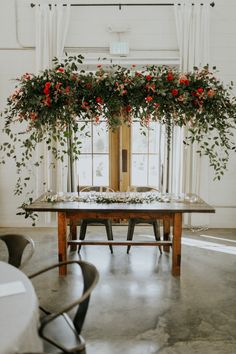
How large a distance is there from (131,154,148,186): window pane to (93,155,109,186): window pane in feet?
1.40

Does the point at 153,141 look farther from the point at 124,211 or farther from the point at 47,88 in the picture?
the point at 47,88

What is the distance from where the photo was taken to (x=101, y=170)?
596 cm

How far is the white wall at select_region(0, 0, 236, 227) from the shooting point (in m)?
5.42

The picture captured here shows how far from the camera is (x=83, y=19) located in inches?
215

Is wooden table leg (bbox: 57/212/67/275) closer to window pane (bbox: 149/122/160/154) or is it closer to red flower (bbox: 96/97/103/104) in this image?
red flower (bbox: 96/97/103/104)

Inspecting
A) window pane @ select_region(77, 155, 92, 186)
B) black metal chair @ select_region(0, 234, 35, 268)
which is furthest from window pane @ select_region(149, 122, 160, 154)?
black metal chair @ select_region(0, 234, 35, 268)

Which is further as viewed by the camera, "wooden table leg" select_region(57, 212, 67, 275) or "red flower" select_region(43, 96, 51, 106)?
"wooden table leg" select_region(57, 212, 67, 275)

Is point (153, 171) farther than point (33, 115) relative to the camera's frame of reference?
Yes

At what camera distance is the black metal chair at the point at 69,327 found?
72.1 inches

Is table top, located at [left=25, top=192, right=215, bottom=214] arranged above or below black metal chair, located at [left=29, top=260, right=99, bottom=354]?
above

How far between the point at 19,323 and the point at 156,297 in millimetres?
2001

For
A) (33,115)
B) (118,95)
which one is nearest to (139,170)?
(118,95)

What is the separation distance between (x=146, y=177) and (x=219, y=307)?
2994 millimetres

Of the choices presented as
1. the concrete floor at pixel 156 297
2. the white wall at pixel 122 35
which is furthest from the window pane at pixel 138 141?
the concrete floor at pixel 156 297
